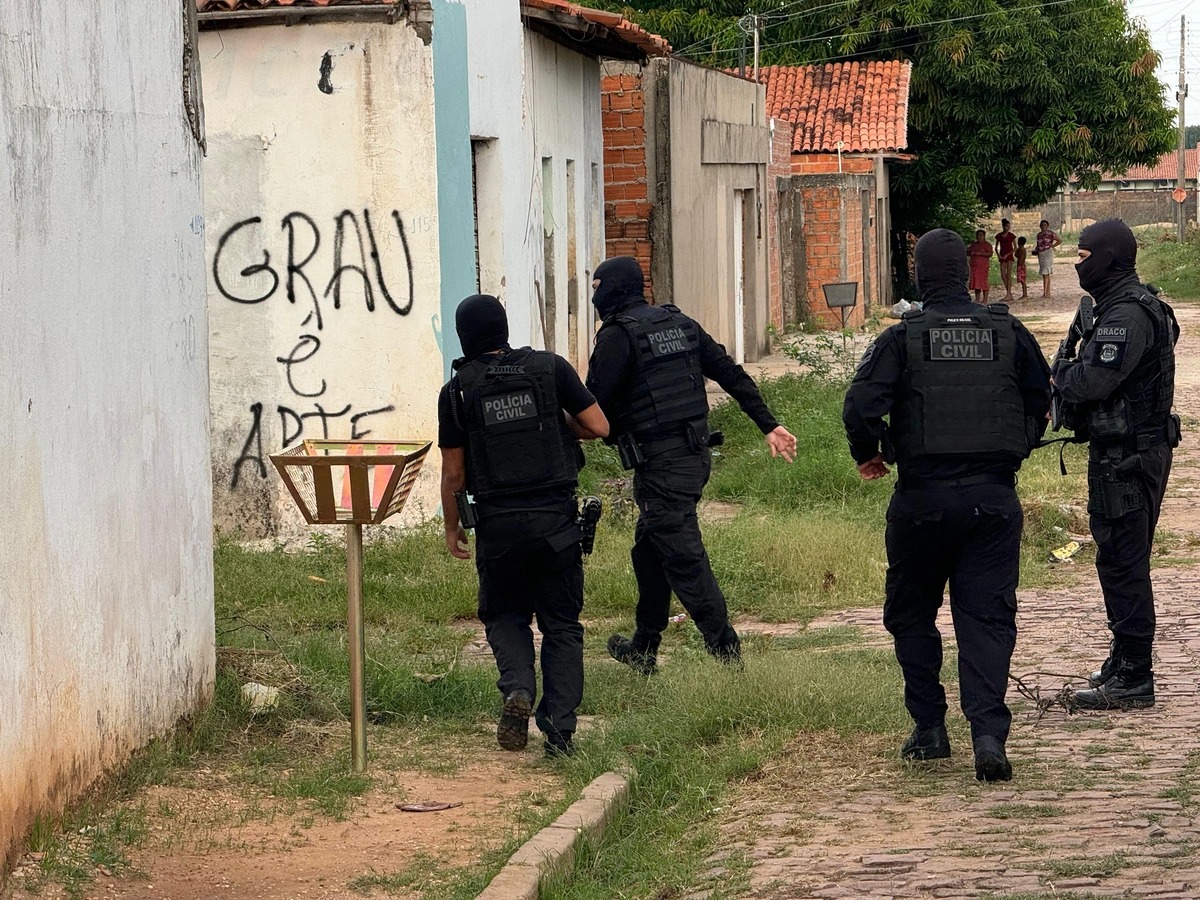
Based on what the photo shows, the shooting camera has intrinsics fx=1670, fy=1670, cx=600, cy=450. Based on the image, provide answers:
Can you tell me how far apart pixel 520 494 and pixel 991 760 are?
1.86 meters

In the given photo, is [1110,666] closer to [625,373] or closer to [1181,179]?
[625,373]

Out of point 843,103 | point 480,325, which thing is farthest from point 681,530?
point 843,103

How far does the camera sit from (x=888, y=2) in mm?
31391

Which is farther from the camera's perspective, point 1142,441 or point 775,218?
point 775,218

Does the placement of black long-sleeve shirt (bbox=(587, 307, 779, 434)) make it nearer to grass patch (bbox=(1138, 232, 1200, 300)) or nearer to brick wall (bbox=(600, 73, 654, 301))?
brick wall (bbox=(600, 73, 654, 301))

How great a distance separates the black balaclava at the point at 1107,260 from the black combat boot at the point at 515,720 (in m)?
2.61

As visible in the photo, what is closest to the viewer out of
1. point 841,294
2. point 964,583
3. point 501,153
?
point 964,583

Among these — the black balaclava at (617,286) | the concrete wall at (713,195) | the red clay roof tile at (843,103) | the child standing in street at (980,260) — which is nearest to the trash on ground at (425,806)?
the black balaclava at (617,286)

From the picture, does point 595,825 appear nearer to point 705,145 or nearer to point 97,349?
point 97,349

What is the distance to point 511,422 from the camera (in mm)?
5953

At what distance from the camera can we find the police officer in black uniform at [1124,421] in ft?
20.5

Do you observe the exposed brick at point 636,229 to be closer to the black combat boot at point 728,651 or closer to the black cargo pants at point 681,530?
the black cargo pants at point 681,530

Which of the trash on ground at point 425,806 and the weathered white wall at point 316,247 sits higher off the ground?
the weathered white wall at point 316,247

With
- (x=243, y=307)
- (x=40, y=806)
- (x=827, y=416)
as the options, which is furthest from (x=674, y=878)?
(x=827, y=416)
